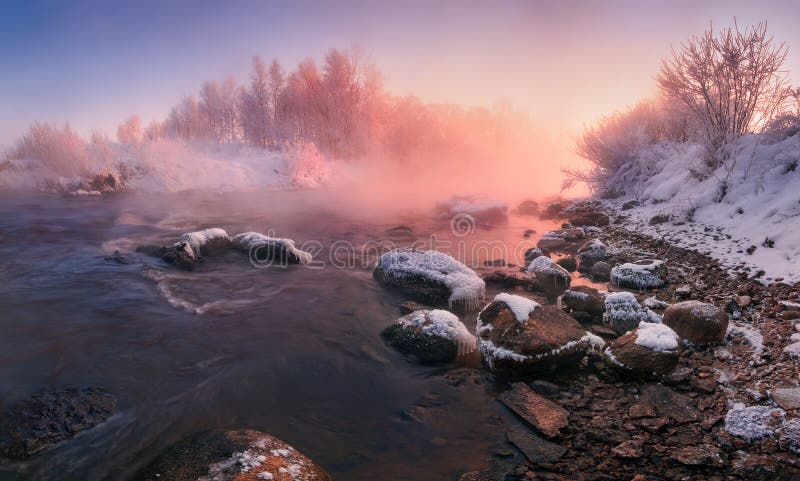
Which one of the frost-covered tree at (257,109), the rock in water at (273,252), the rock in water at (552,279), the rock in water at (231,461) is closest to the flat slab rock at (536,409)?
the rock in water at (231,461)

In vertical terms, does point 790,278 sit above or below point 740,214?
below

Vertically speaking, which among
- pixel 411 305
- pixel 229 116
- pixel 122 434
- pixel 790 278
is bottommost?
pixel 122 434

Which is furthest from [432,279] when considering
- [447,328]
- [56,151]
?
[56,151]

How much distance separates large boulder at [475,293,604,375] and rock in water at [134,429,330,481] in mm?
2398

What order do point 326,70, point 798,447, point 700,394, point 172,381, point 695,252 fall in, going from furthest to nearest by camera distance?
point 326,70 < point 695,252 < point 172,381 < point 700,394 < point 798,447

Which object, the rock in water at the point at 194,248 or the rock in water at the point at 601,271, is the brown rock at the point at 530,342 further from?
the rock in water at the point at 194,248

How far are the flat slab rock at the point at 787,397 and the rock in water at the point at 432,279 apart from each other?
12.4 ft

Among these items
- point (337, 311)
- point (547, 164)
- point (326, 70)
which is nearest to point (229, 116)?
point (326, 70)

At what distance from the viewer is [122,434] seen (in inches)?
148

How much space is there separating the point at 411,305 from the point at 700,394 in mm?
3937

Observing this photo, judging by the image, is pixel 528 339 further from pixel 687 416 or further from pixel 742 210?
pixel 742 210

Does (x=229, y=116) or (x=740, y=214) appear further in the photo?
(x=229, y=116)

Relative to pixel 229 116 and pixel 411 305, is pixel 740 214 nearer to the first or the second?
pixel 411 305

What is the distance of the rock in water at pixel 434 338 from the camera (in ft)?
16.5
